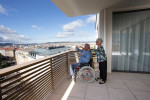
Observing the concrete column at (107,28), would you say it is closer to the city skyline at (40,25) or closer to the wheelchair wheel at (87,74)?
the wheelchair wheel at (87,74)

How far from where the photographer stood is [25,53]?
Result: 12.2m

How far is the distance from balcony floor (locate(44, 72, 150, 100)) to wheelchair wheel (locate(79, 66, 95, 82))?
0.13 meters

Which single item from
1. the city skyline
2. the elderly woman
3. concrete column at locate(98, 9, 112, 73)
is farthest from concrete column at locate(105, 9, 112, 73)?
the city skyline

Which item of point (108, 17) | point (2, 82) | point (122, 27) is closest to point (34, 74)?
point (2, 82)

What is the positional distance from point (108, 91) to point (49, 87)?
1.40 m

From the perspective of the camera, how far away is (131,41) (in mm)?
2645

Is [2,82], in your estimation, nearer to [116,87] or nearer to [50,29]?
[116,87]

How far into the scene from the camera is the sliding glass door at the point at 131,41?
255 centimetres

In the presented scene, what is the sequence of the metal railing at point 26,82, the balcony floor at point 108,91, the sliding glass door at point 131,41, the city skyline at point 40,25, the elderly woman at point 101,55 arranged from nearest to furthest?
the metal railing at point 26,82, the balcony floor at point 108,91, the elderly woman at point 101,55, the sliding glass door at point 131,41, the city skyline at point 40,25

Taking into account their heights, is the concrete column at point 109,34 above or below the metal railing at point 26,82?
above

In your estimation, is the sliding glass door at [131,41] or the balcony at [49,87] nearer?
the balcony at [49,87]

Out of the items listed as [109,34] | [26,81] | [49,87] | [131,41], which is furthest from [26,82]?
[131,41]

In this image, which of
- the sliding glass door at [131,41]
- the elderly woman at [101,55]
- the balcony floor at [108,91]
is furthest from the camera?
the sliding glass door at [131,41]

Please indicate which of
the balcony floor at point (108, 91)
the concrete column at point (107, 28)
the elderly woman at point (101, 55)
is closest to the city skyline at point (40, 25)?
the concrete column at point (107, 28)
